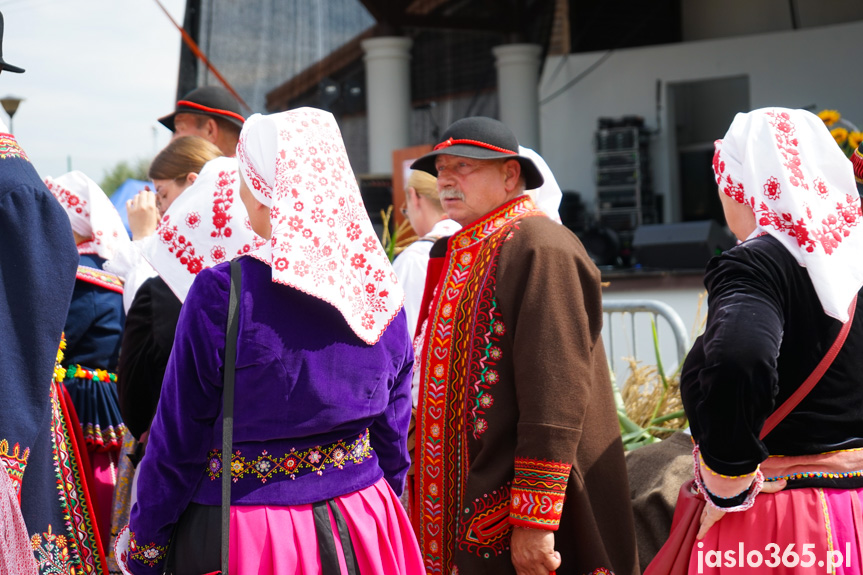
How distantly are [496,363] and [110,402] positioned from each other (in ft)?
4.47

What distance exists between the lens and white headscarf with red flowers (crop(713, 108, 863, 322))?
5.78 ft

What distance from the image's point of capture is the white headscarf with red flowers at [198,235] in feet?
7.59

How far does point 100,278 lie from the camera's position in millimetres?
2932

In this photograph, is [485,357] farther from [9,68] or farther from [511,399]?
[9,68]

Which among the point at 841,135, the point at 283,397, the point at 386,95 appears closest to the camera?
the point at 283,397

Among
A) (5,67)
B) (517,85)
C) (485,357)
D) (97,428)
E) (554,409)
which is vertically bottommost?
(97,428)

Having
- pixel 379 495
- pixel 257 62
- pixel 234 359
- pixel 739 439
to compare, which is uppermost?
pixel 257 62

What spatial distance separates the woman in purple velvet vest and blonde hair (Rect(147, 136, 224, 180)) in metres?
0.98

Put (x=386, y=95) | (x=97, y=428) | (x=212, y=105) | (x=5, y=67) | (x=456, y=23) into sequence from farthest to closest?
(x=456, y=23), (x=386, y=95), (x=212, y=105), (x=97, y=428), (x=5, y=67)

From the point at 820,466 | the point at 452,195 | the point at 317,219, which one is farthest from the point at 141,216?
the point at 820,466

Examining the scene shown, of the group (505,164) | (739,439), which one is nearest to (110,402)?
(505,164)

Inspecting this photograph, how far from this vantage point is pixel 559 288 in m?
2.29

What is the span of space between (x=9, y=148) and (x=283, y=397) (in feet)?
2.72

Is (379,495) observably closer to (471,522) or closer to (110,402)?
(471,522)
